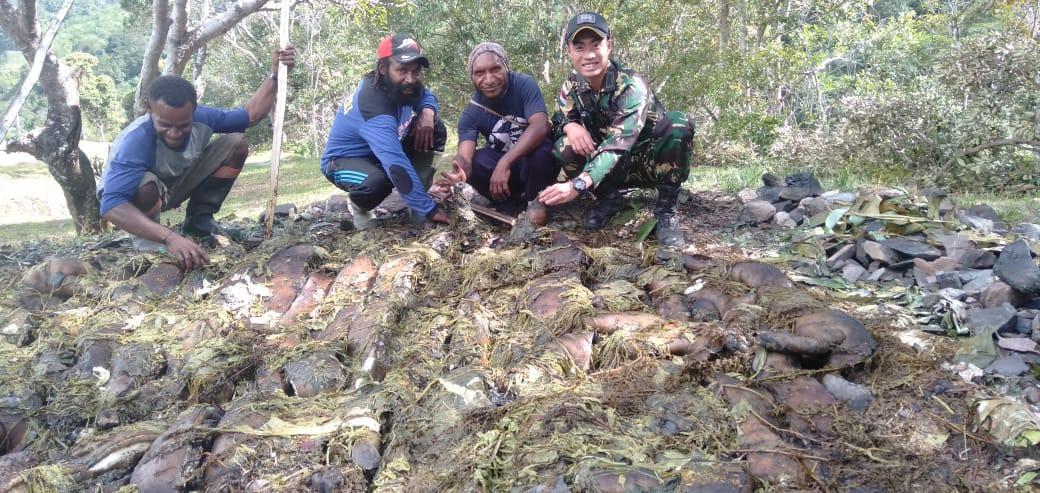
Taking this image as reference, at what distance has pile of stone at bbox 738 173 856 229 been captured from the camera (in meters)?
4.21

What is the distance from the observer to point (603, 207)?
4.50 m

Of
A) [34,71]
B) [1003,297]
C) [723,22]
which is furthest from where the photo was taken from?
[723,22]

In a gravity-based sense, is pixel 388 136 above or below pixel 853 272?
above

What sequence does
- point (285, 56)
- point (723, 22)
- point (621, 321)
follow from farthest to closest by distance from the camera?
1. point (723, 22)
2. point (285, 56)
3. point (621, 321)

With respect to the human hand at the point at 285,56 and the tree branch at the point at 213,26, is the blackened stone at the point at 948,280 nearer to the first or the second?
the human hand at the point at 285,56

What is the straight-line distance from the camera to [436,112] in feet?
15.9

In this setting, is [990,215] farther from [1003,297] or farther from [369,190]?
[369,190]

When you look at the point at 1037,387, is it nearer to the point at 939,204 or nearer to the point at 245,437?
the point at 939,204

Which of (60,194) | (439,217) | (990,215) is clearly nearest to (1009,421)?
(990,215)

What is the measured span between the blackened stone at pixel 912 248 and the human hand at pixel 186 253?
3.82m

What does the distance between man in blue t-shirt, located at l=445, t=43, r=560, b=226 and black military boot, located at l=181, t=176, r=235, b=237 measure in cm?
193

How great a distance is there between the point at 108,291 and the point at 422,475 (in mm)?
2707

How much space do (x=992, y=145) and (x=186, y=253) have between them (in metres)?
6.26

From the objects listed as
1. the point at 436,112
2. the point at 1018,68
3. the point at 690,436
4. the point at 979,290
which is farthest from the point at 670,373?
the point at 1018,68
